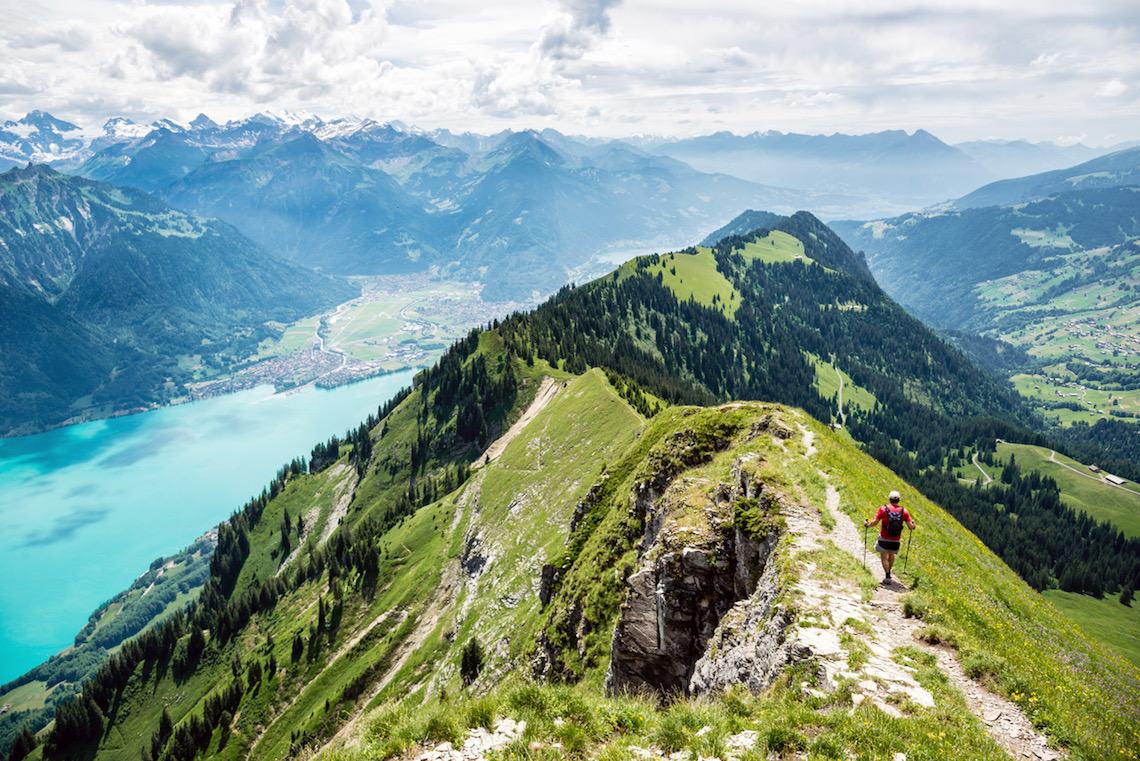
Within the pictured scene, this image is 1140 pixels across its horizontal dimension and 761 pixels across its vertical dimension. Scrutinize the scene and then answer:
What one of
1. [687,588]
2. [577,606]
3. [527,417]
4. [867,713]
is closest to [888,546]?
[867,713]

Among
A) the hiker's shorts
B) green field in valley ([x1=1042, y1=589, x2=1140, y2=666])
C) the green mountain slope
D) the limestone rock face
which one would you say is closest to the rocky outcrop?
the green mountain slope

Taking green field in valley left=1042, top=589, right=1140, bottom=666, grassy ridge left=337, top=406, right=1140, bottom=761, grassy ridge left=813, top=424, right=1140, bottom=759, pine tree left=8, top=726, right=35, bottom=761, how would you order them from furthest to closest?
green field in valley left=1042, top=589, right=1140, bottom=666
pine tree left=8, top=726, right=35, bottom=761
grassy ridge left=813, top=424, right=1140, bottom=759
grassy ridge left=337, top=406, right=1140, bottom=761

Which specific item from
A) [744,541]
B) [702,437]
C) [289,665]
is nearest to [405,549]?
[289,665]

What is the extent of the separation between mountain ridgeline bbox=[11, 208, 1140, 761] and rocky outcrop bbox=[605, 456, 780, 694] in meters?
0.11

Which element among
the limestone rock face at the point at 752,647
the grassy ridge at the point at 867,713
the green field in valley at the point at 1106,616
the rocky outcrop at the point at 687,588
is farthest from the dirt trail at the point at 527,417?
the green field in valley at the point at 1106,616

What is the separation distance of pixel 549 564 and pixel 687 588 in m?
22.0

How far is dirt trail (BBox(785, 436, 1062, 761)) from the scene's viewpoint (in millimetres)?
12465

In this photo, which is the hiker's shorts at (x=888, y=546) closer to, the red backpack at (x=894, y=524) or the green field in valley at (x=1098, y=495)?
the red backpack at (x=894, y=524)

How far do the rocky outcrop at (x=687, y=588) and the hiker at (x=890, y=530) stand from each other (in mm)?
4612

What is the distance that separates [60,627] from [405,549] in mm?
185269

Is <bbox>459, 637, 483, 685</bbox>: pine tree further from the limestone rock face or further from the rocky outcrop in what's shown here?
the limestone rock face

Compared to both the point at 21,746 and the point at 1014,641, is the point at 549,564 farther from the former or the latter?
the point at 21,746

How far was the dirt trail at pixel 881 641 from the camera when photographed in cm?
1246

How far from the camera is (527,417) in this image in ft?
412
